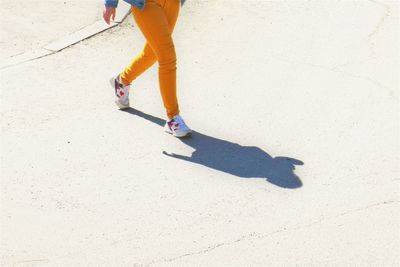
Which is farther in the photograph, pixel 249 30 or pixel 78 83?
pixel 249 30

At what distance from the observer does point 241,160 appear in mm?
5926

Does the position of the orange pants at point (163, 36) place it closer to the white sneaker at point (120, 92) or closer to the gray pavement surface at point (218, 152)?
the gray pavement surface at point (218, 152)

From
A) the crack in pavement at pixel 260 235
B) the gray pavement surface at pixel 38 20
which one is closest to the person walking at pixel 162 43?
the crack in pavement at pixel 260 235

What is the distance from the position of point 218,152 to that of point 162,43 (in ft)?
3.16

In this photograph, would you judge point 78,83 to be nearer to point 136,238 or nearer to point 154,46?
point 154,46

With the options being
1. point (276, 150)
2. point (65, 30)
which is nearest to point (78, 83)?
point (65, 30)

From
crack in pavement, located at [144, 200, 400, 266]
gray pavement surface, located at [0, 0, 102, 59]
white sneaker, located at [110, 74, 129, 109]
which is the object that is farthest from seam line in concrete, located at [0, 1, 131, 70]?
crack in pavement, located at [144, 200, 400, 266]

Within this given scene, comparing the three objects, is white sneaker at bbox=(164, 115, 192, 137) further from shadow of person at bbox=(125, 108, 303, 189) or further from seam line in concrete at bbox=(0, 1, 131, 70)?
seam line in concrete at bbox=(0, 1, 131, 70)

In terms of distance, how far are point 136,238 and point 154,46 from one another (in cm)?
162

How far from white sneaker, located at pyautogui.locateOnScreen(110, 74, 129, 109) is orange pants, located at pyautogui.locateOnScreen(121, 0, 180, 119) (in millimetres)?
525

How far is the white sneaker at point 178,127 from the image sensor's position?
6.15 metres

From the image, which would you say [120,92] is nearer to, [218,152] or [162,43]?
[162,43]

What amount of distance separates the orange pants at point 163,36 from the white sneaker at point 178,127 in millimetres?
46

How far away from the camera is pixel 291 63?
7.42 meters
